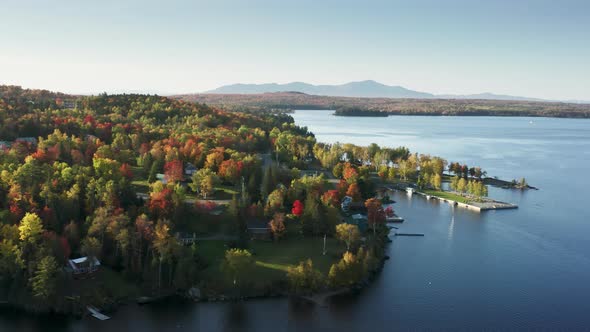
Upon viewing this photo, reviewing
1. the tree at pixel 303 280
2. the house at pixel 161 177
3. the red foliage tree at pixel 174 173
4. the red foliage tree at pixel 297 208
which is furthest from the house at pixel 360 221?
the house at pixel 161 177

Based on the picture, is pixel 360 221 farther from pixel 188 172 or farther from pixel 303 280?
pixel 188 172

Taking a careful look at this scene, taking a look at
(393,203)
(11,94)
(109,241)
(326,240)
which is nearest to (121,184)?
(109,241)

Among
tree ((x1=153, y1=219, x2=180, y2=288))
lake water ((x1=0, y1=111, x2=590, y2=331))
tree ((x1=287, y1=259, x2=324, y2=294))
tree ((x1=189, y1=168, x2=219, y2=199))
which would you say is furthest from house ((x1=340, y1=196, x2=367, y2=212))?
tree ((x1=153, y1=219, x2=180, y2=288))

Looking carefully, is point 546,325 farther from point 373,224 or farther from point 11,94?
point 11,94

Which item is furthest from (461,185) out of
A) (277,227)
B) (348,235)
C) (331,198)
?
(277,227)

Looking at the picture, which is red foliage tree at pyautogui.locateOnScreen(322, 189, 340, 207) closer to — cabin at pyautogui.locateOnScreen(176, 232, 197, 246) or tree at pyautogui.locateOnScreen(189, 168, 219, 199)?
tree at pyautogui.locateOnScreen(189, 168, 219, 199)
